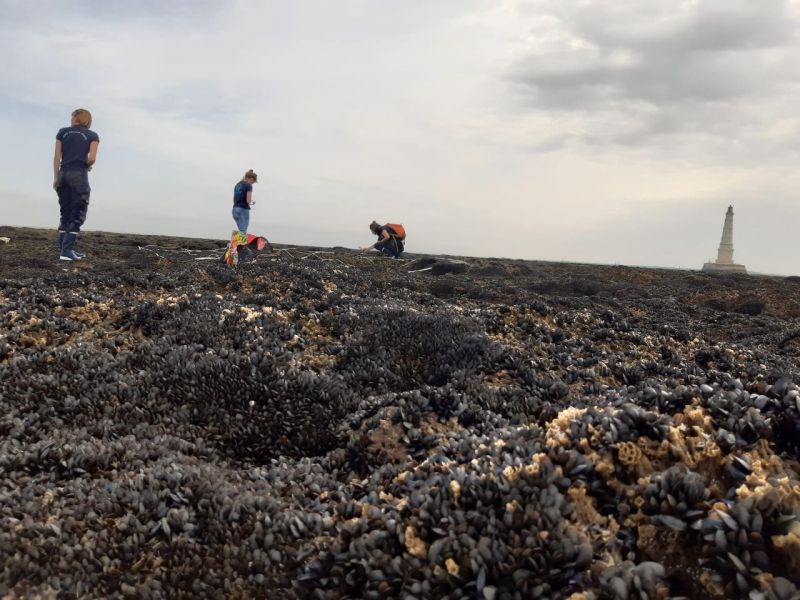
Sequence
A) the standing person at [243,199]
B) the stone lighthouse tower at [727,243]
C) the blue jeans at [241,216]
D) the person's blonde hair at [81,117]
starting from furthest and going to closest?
1. the stone lighthouse tower at [727,243]
2. the blue jeans at [241,216]
3. the standing person at [243,199]
4. the person's blonde hair at [81,117]

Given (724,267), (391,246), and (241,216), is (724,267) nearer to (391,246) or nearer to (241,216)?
(391,246)

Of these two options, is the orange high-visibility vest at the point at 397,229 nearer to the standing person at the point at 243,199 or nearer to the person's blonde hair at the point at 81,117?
the standing person at the point at 243,199

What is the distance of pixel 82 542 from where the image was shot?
13.3 feet

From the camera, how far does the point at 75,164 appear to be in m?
18.3

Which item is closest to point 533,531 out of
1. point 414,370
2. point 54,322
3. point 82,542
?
point 82,542

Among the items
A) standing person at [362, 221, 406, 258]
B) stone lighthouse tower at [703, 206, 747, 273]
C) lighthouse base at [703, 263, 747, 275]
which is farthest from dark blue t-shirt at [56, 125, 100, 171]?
stone lighthouse tower at [703, 206, 747, 273]

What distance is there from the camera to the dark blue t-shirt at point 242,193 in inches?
913

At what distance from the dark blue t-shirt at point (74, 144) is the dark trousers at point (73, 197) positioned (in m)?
0.30

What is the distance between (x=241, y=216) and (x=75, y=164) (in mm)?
6595

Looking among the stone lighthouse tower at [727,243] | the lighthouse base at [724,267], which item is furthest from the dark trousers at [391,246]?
the stone lighthouse tower at [727,243]

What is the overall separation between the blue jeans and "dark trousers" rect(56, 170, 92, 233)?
578 centimetres

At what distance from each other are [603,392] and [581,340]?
3106 millimetres

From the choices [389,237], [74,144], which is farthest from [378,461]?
[389,237]

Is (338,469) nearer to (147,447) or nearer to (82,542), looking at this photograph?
A: (147,447)
